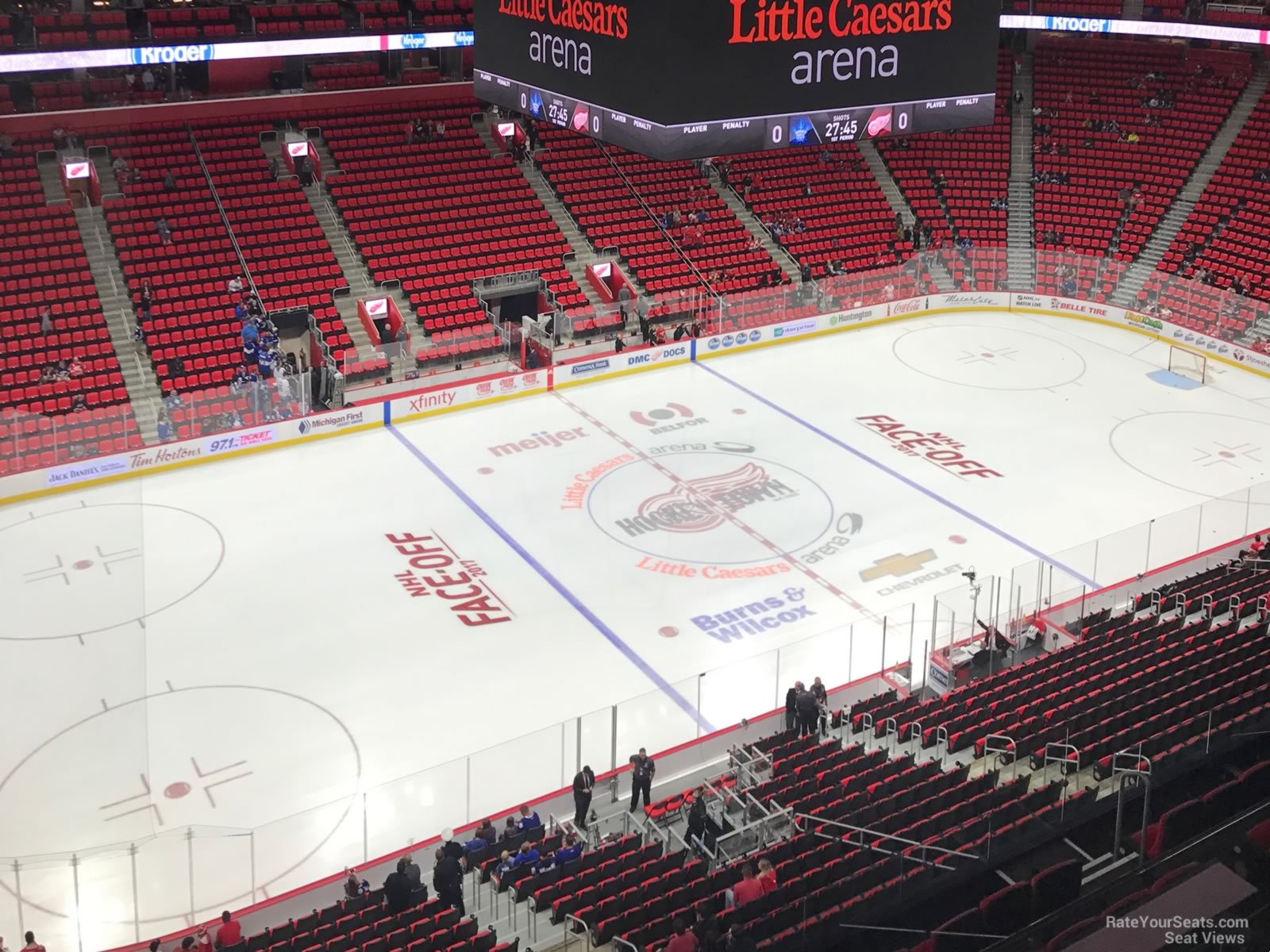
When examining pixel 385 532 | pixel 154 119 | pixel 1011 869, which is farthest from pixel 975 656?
pixel 154 119

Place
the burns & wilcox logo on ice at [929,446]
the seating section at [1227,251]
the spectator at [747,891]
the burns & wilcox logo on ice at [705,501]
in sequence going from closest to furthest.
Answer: the spectator at [747,891] < the burns & wilcox logo on ice at [705,501] < the burns & wilcox logo on ice at [929,446] < the seating section at [1227,251]

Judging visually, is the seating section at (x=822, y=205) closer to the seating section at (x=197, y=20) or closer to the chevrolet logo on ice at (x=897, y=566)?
the seating section at (x=197, y=20)

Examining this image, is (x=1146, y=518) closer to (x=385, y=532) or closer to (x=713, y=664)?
(x=713, y=664)

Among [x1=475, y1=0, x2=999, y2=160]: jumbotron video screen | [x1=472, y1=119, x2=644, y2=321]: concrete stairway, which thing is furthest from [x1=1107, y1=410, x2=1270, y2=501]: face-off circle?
[x1=472, y1=119, x2=644, y2=321]: concrete stairway

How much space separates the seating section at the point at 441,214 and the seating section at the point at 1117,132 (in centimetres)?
1395

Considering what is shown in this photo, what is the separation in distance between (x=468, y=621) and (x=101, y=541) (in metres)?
6.85

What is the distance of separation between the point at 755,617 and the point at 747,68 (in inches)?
328

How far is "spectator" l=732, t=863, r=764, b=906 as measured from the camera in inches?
460

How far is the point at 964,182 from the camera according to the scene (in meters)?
38.4

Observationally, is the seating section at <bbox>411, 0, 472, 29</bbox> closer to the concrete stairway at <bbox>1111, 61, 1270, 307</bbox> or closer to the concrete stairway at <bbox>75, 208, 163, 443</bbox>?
the concrete stairway at <bbox>75, 208, 163, 443</bbox>

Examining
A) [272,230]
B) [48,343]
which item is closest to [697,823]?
[48,343]

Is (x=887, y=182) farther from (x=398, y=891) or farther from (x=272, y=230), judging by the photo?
(x=398, y=891)

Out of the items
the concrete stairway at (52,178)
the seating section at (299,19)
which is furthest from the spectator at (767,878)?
the seating section at (299,19)

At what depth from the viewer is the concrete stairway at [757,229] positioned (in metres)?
34.7
